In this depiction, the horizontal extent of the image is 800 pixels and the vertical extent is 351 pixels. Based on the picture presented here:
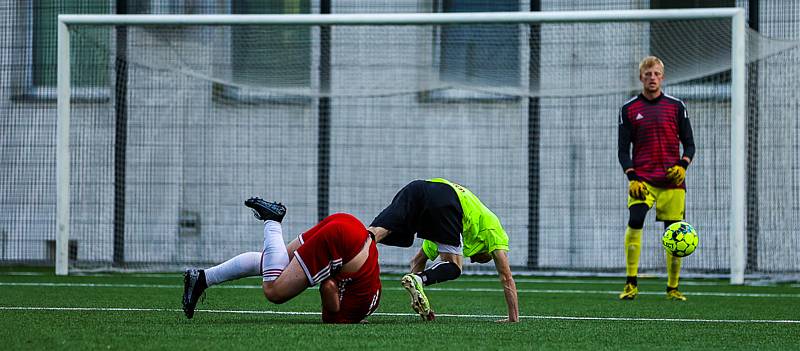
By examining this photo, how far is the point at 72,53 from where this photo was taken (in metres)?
11.5

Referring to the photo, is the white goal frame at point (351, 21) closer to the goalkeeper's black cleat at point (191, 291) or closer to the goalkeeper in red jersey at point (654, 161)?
the goalkeeper in red jersey at point (654, 161)

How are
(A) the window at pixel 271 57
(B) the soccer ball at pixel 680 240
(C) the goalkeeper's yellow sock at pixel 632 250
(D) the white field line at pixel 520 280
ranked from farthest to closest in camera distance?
(A) the window at pixel 271 57
(D) the white field line at pixel 520 280
(C) the goalkeeper's yellow sock at pixel 632 250
(B) the soccer ball at pixel 680 240

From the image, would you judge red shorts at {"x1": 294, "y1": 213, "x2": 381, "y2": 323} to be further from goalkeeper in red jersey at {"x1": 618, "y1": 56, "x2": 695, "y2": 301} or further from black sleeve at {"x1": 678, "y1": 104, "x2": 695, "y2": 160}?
black sleeve at {"x1": 678, "y1": 104, "x2": 695, "y2": 160}

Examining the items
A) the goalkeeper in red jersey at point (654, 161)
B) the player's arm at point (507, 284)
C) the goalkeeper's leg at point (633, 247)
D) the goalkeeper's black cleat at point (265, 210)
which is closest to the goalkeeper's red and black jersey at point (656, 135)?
the goalkeeper in red jersey at point (654, 161)

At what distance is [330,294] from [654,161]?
11.6 ft

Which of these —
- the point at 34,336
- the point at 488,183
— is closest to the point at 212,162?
the point at 488,183

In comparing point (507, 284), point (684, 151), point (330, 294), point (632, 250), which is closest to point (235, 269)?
point (330, 294)

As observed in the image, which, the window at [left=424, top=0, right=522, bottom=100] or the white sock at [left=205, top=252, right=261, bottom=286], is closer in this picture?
the white sock at [left=205, top=252, right=261, bottom=286]

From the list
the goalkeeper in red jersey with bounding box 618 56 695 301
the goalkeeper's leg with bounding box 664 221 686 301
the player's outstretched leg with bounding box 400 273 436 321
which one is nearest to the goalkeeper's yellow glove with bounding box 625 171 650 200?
the goalkeeper in red jersey with bounding box 618 56 695 301

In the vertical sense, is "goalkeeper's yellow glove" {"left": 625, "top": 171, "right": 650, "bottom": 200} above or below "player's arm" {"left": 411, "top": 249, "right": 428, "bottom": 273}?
above

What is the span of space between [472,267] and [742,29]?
349cm

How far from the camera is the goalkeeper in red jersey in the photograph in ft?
26.9

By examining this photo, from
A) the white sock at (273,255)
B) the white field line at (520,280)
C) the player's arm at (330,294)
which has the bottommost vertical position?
the white field line at (520,280)

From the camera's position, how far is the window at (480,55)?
435 inches
